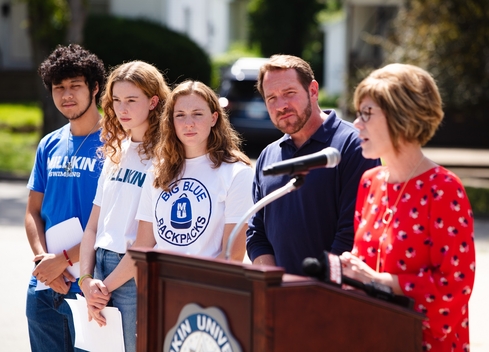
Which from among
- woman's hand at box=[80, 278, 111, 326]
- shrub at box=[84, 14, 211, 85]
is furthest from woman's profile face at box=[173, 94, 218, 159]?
shrub at box=[84, 14, 211, 85]

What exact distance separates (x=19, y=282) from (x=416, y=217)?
255 inches

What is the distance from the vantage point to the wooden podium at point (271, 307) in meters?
2.24

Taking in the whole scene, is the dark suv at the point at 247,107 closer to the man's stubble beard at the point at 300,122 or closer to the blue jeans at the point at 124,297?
the blue jeans at the point at 124,297

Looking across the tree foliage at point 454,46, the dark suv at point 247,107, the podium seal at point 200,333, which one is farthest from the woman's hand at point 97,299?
Result: the dark suv at point 247,107

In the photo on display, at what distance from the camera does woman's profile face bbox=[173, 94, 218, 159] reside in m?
3.71

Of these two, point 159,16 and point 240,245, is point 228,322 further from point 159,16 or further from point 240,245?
point 159,16

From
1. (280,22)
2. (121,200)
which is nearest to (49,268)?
(121,200)

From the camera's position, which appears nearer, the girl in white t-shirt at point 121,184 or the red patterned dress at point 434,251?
the red patterned dress at point 434,251

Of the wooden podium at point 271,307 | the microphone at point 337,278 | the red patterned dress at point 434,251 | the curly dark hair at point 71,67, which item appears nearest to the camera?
the wooden podium at point 271,307

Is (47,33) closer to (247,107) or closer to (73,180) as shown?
(247,107)

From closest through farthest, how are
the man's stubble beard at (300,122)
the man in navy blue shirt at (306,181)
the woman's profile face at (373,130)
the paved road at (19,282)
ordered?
the woman's profile face at (373,130) → the man in navy blue shirt at (306,181) → the man's stubble beard at (300,122) → the paved road at (19,282)

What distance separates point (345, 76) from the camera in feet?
69.9

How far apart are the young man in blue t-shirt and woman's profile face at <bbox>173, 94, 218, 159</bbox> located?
733 millimetres

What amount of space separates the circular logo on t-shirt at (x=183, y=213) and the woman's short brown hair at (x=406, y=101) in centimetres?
123
